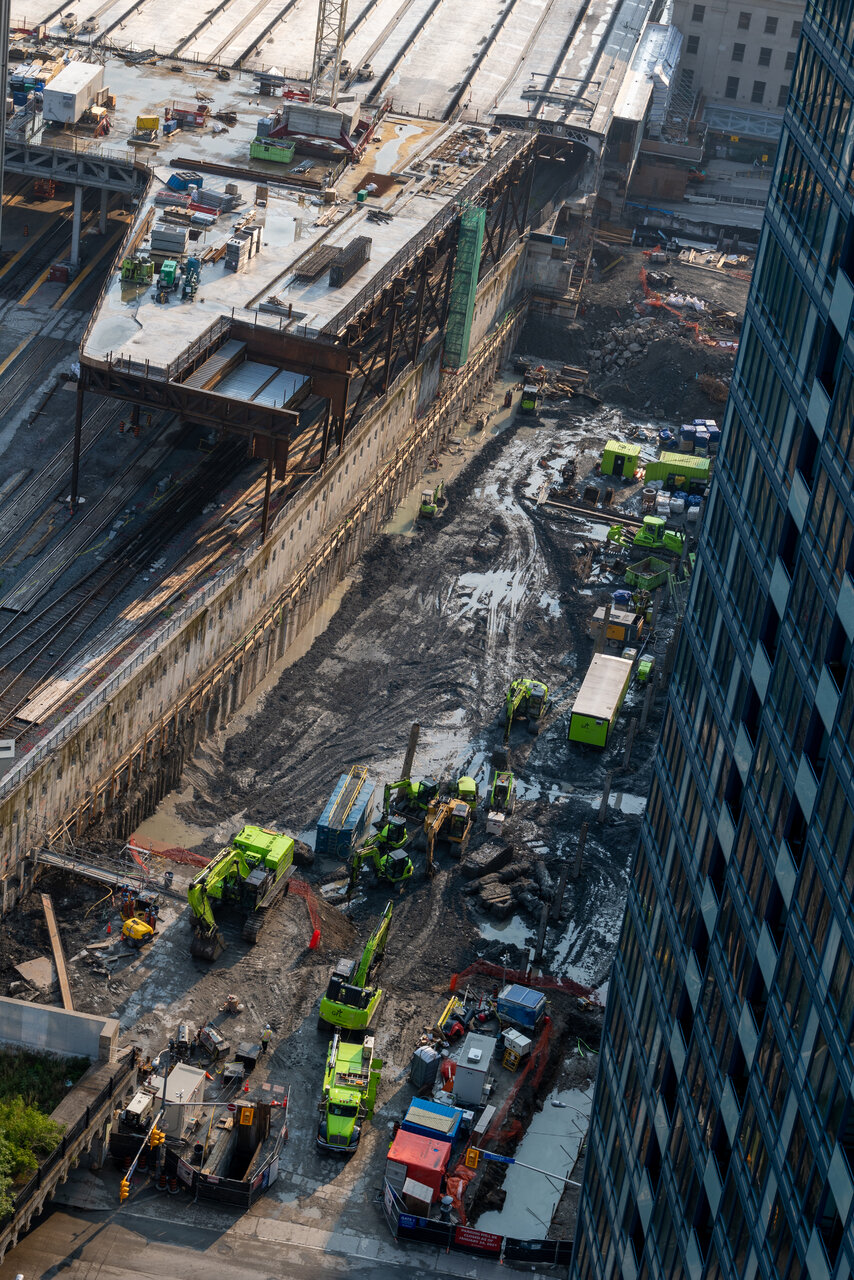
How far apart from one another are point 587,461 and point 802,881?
10205 centimetres

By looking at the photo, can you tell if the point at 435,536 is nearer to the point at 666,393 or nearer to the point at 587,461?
the point at 587,461

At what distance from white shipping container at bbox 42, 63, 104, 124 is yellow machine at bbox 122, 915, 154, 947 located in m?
73.6

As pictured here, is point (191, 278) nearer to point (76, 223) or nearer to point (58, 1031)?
point (76, 223)

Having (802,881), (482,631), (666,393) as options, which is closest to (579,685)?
(482,631)

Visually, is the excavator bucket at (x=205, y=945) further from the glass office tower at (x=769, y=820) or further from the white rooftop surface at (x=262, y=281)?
the white rooftop surface at (x=262, y=281)

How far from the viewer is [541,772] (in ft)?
358

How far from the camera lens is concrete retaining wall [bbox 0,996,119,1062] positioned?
3098 inches

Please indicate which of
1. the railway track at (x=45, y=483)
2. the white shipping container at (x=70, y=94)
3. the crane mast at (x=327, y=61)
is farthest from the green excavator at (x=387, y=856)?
the crane mast at (x=327, y=61)

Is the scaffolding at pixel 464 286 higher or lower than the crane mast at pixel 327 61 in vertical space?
lower

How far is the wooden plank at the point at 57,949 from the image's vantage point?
275 feet

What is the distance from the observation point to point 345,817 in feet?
324

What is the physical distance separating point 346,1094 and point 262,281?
60.4 metres

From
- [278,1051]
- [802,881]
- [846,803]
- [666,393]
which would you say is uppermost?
[846,803]

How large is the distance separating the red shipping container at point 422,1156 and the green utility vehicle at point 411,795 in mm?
24745
